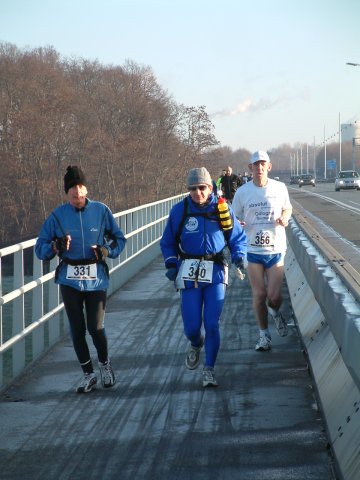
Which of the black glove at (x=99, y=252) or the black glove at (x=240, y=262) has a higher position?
the black glove at (x=99, y=252)

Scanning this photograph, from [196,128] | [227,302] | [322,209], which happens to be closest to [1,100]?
[196,128]

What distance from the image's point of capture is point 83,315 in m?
8.91

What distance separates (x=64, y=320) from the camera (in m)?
12.6

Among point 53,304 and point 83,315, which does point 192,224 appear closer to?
point 83,315

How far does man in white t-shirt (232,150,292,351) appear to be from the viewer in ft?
34.1

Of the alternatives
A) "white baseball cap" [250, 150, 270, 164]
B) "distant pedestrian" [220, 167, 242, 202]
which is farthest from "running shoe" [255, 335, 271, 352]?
"distant pedestrian" [220, 167, 242, 202]

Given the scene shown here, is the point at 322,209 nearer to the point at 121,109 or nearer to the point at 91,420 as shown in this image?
the point at 91,420

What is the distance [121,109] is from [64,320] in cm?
10242

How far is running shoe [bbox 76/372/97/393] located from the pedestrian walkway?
0.08 meters

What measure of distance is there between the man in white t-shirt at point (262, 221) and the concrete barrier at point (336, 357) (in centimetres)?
39

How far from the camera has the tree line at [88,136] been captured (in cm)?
9081

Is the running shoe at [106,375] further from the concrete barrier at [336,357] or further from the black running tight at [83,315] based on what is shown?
the concrete barrier at [336,357]

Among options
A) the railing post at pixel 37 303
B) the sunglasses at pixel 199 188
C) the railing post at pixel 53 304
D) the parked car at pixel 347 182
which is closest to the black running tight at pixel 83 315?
Result: the sunglasses at pixel 199 188

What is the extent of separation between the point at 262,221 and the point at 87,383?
8.48 ft
